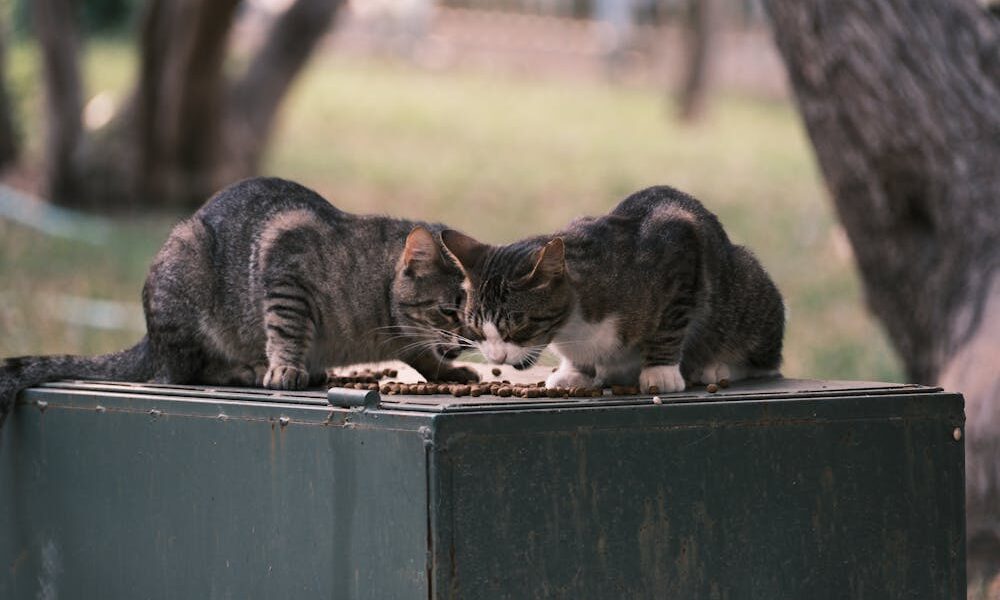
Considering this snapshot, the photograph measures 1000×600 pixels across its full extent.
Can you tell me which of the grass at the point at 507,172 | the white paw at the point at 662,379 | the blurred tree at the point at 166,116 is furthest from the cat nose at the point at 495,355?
the blurred tree at the point at 166,116

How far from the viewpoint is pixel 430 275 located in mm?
4219

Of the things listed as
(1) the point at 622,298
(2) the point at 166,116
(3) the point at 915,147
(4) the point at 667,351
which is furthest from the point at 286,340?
(2) the point at 166,116

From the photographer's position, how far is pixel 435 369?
4.42 m

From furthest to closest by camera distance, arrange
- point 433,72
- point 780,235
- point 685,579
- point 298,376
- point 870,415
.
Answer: point 433,72, point 780,235, point 298,376, point 870,415, point 685,579

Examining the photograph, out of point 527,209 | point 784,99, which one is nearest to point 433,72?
point 784,99

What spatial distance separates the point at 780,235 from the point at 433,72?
45.9 ft

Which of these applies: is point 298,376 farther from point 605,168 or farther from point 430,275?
point 605,168

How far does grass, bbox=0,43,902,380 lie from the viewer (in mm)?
10688

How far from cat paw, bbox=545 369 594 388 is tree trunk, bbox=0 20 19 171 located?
1346 cm

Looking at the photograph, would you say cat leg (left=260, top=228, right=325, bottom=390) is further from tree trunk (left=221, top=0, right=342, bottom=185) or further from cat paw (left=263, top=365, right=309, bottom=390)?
tree trunk (left=221, top=0, right=342, bottom=185)

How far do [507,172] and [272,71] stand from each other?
10.3 ft

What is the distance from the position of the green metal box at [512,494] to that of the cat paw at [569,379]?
44 centimetres

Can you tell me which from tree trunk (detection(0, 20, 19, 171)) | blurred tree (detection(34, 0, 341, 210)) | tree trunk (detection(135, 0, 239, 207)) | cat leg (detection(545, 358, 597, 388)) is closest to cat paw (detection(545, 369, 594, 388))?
cat leg (detection(545, 358, 597, 388))

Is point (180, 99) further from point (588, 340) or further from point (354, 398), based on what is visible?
point (354, 398)
